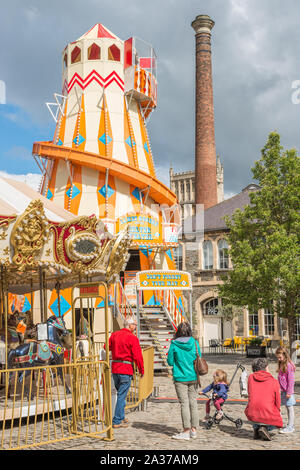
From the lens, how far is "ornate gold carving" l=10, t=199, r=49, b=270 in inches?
345

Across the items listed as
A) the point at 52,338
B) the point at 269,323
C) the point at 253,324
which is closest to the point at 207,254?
the point at 253,324

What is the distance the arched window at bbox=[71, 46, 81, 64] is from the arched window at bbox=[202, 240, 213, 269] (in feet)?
55.9

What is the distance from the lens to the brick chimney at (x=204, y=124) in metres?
41.6

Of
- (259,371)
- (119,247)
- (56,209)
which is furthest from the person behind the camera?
(56,209)

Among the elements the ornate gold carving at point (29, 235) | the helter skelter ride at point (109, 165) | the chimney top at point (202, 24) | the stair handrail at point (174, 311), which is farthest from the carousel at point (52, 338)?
the chimney top at point (202, 24)

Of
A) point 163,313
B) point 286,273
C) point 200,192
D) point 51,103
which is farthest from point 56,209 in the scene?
point 200,192

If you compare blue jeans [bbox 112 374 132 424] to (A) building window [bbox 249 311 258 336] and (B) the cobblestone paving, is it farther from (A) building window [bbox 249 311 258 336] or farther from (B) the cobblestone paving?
(A) building window [bbox 249 311 258 336]

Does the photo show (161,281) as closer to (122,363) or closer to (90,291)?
(90,291)

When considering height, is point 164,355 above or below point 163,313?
below

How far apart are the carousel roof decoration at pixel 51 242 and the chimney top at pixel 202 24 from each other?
35929mm

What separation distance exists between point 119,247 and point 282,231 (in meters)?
11.3

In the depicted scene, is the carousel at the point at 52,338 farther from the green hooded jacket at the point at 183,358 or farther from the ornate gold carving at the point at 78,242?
the green hooded jacket at the point at 183,358
